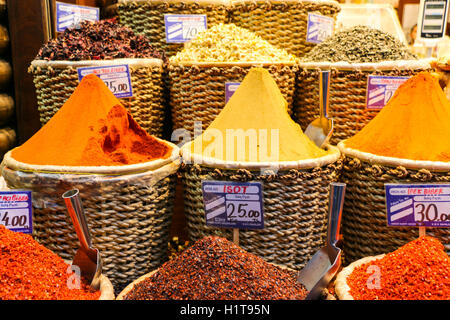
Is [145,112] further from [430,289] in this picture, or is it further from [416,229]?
[430,289]

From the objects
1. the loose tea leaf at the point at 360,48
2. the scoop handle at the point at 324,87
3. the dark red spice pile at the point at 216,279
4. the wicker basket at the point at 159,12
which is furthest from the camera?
the wicker basket at the point at 159,12

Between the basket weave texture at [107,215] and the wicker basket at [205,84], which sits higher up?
the wicker basket at [205,84]

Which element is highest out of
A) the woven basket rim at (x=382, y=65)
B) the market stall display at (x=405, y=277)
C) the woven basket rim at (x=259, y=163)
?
the woven basket rim at (x=382, y=65)

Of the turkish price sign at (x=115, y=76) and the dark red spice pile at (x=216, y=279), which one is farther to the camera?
the turkish price sign at (x=115, y=76)

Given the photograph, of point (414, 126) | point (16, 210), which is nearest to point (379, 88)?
point (414, 126)

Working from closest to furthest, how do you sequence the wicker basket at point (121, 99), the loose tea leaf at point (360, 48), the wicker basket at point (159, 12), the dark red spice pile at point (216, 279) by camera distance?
the dark red spice pile at point (216, 279), the wicker basket at point (121, 99), the loose tea leaf at point (360, 48), the wicker basket at point (159, 12)

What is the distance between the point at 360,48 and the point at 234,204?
80 centimetres

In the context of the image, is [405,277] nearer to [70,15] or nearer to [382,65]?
[382,65]

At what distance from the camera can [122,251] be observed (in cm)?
105

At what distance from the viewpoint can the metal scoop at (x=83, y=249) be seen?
88 cm

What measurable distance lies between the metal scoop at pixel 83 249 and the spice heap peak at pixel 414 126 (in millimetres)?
740

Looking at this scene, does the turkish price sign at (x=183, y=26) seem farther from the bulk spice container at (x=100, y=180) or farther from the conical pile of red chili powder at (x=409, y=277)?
the conical pile of red chili powder at (x=409, y=277)

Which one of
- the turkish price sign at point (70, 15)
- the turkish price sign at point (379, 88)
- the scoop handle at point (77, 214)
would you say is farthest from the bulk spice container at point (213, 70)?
the scoop handle at point (77, 214)

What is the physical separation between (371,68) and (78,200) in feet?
3.26
